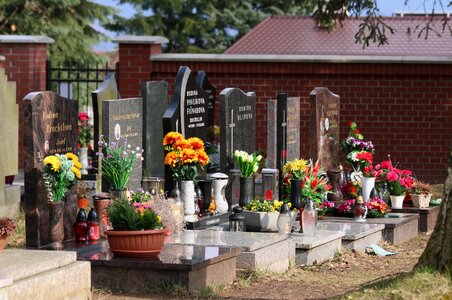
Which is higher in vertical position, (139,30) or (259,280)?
(139,30)

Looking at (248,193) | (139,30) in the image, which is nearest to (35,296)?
(248,193)

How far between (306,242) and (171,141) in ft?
6.89

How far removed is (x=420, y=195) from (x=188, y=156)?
12.1ft

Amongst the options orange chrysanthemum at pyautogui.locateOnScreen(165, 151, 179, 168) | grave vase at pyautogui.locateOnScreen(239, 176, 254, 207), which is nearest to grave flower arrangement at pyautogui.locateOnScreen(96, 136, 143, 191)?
orange chrysanthemum at pyautogui.locateOnScreen(165, 151, 179, 168)

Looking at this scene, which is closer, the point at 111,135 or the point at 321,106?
the point at 111,135

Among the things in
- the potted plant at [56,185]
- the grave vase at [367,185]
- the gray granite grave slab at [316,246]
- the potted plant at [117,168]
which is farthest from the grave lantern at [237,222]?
the grave vase at [367,185]

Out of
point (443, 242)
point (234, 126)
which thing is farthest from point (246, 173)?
point (443, 242)

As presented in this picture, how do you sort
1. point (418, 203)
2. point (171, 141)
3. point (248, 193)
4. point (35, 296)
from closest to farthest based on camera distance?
point (35, 296)
point (171, 141)
point (248, 193)
point (418, 203)

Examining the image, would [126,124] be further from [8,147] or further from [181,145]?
[8,147]

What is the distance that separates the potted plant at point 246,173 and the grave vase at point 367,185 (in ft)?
4.51

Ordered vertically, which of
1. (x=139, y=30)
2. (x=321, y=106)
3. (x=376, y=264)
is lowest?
(x=376, y=264)

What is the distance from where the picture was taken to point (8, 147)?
1550cm

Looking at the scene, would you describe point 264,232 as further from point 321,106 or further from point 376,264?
point 321,106

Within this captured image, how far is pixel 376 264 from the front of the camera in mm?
12352
